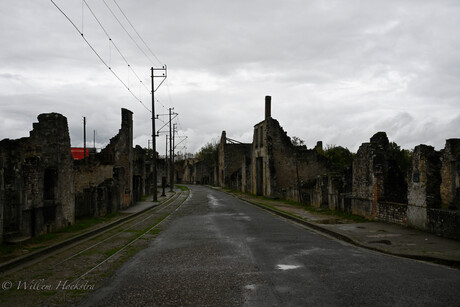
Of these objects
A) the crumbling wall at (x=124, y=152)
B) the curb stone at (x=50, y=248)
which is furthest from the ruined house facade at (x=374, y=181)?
the crumbling wall at (x=124, y=152)

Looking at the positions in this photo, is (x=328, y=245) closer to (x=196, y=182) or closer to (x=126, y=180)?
(x=126, y=180)

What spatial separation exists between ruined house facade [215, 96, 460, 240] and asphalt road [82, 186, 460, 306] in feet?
10.5

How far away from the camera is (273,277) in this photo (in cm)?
728

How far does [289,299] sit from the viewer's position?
5.93 m

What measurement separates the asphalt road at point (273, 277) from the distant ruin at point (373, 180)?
10.4 ft

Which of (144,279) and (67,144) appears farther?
(67,144)

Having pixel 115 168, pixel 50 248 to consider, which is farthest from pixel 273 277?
pixel 115 168

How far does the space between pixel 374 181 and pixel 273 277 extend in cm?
971

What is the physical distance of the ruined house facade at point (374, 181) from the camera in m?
12.2

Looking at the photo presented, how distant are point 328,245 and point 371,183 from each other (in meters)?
5.97

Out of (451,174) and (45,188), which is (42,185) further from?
(451,174)

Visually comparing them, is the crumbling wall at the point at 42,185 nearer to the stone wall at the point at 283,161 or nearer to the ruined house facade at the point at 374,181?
the ruined house facade at the point at 374,181

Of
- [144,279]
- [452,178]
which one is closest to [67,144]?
[144,279]

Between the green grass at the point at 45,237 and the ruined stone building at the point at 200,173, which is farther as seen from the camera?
the ruined stone building at the point at 200,173
